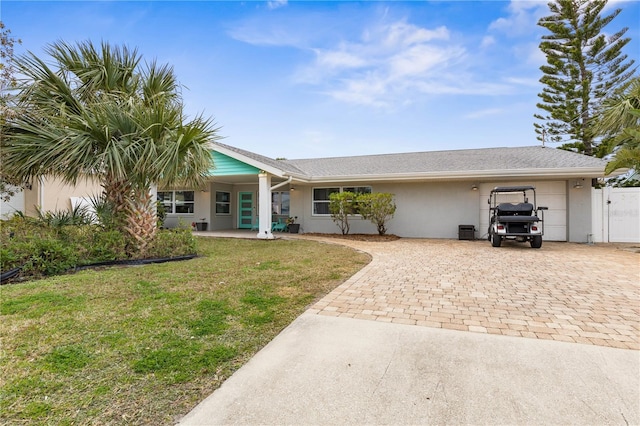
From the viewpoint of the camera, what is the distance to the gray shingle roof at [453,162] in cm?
1159

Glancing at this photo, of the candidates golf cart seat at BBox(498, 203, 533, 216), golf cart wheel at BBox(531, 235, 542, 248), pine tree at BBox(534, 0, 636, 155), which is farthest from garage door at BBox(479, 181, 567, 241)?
pine tree at BBox(534, 0, 636, 155)

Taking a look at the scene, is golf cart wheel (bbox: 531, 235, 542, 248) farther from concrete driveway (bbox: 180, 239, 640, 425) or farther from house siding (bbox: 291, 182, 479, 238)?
concrete driveway (bbox: 180, 239, 640, 425)

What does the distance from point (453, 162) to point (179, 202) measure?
13.6m

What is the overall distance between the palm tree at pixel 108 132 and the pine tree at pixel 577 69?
21.5 metres

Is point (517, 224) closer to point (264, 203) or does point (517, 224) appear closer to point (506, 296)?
point (506, 296)

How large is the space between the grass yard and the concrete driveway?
26 centimetres

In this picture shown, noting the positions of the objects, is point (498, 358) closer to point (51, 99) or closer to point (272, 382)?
point (272, 382)

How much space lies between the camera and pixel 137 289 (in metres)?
4.79

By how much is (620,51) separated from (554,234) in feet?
46.3

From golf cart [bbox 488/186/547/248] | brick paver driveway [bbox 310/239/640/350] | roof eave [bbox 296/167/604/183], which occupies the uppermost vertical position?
roof eave [bbox 296/167/604/183]

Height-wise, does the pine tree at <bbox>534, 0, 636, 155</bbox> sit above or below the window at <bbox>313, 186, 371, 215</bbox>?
above

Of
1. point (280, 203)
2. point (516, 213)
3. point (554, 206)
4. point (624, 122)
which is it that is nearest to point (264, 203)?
point (280, 203)

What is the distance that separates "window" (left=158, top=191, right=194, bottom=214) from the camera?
16.7 meters

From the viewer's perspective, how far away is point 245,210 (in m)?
17.3
